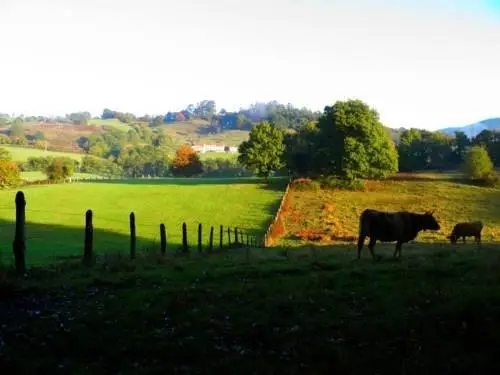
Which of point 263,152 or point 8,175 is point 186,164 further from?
point 263,152

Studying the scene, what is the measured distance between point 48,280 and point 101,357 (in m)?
7.51

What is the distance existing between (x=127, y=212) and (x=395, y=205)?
39729 millimetres

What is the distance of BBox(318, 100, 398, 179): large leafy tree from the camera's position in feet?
300

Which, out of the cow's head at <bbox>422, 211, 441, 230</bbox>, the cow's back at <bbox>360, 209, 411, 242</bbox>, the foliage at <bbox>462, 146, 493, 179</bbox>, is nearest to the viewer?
the cow's back at <bbox>360, 209, 411, 242</bbox>

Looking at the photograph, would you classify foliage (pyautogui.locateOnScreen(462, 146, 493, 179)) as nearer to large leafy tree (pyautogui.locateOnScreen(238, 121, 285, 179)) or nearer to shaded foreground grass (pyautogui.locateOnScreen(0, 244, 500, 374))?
large leafy tree (pyautogui.locateOnScreen(238, 121, 285, 179))

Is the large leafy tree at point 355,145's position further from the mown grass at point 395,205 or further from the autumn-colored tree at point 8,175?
the autumn-colored tree at point 8,175

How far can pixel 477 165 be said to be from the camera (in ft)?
319

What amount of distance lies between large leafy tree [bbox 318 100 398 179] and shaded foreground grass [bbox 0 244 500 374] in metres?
76.9

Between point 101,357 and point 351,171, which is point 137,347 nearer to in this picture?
point 101,357

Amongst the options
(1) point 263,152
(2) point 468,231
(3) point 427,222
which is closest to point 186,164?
(1) point 263,152

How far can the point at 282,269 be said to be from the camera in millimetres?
17797

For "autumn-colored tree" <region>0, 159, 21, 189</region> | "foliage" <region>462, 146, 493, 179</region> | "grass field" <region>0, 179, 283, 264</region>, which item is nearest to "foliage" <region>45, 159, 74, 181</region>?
"autumn-colored tree" <region>0, 159, 21, 189</region>

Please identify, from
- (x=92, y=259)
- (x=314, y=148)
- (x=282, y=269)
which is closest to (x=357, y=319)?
(x=282, y=269)

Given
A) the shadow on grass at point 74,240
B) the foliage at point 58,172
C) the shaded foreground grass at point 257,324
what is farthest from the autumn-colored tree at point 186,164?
the shaded foreground grass at point 257,324
